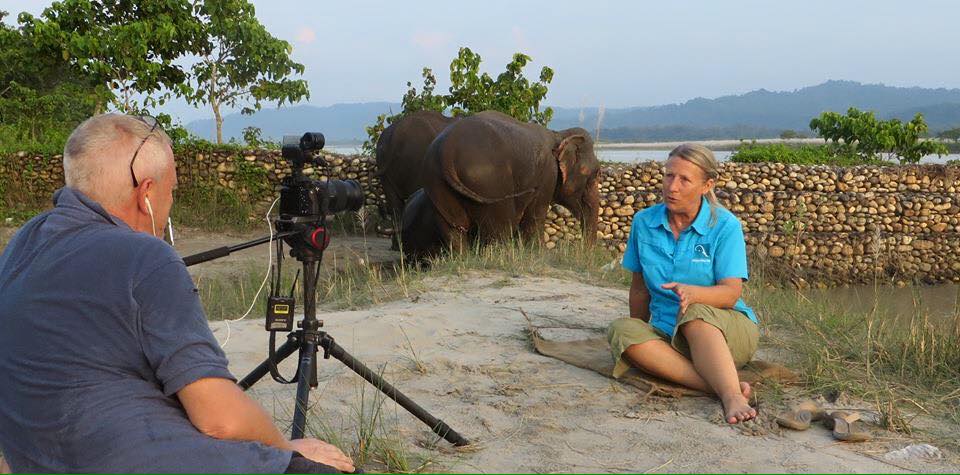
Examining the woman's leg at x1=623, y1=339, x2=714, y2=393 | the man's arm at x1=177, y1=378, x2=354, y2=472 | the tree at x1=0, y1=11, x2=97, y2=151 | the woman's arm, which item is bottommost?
the woman's leg at x1=623, y1=339, x2=714, y2=393

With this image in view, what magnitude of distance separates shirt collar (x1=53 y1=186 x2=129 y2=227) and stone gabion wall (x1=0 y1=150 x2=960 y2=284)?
1335cm

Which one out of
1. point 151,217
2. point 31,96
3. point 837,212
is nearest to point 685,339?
point 151,217

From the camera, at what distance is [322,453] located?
281 cm

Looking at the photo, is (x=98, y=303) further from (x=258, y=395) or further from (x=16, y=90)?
(x=16, y=90)

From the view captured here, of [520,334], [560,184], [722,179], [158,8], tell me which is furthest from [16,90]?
[520,334]

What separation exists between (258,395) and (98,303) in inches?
89.7

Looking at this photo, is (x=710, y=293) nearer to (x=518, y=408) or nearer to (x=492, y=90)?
(x=518, y=408)

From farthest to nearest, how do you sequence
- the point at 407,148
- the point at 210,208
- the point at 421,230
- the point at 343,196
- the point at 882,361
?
the point at 210,208, the point at 407,148, the point at 421,230, the point at 882,361, the point at 343,196

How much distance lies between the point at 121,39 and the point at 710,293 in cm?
1511

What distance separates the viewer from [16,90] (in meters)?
19.4

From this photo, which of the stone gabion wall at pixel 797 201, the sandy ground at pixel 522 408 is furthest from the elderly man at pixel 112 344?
the stone gabion wall at pixel 797 201

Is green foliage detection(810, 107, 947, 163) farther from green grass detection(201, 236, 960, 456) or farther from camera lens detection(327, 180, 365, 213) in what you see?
camera lens detection(327, 180, 365, 213)

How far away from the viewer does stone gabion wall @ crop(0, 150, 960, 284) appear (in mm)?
15914

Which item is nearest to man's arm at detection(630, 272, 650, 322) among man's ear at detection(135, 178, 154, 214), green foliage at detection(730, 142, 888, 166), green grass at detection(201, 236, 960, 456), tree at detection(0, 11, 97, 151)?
green grass at detection(201, 236, 960, 456)
